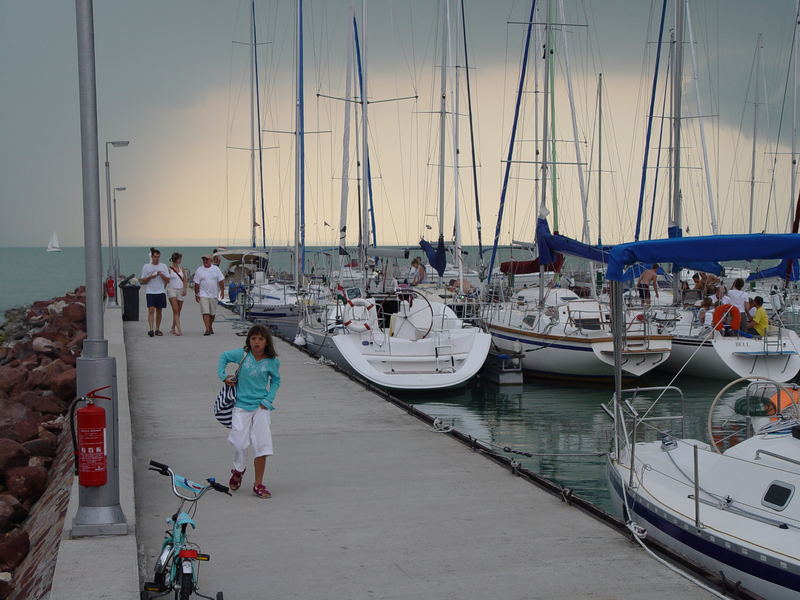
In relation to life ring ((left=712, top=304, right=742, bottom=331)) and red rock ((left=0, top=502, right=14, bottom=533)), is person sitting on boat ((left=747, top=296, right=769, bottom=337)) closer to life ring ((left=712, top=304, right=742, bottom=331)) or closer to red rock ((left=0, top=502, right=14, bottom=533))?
life ring ((left=712, top=304, right=742, bottom=331))

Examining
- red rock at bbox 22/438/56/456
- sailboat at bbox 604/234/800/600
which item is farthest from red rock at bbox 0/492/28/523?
sailboat at bbox 604/234/800/600

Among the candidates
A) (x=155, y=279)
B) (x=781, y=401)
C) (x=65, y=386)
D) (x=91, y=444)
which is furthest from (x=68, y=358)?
(x=781, y=401)

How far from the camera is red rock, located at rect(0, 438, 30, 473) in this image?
13008 millimetres

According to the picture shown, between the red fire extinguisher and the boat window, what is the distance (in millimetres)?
5222

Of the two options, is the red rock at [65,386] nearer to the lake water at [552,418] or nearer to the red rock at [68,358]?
the red rock at [68,358]

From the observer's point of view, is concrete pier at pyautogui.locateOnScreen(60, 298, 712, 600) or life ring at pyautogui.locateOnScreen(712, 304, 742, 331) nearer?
concrete pier at pyautogui.locateOnScreen(60, 298, 712, 600)

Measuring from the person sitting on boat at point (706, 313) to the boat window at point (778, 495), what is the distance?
15189 millimetres

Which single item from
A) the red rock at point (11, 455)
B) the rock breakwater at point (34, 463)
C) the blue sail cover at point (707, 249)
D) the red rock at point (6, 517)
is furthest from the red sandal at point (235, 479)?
the red rock at point (11, 455)

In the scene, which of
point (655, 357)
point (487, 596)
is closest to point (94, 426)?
point (487, 596)

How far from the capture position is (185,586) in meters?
5.63

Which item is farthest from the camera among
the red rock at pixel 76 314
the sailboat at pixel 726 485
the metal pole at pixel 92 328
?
the red rock at pixel 76 314

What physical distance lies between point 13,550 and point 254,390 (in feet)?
11.3

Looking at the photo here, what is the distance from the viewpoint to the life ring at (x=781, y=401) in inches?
373

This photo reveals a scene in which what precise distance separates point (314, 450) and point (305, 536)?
3293 millimetres
